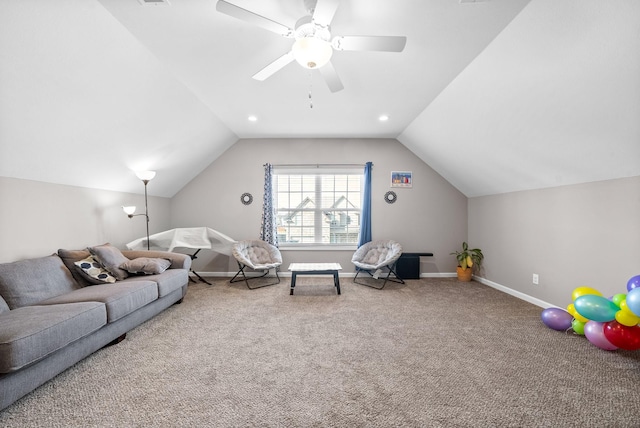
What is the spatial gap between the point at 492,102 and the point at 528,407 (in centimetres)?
266

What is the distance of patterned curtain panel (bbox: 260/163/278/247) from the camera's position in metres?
5.05

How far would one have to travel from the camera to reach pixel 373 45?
1.94m

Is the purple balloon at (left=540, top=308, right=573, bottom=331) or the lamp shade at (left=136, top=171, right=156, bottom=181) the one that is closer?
the purple balloon at (left=540, top=308, right=573, bottom=331)

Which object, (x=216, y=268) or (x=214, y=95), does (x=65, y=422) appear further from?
(x=216, y=268)

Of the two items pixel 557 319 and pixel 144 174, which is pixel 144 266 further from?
pixel 557 319

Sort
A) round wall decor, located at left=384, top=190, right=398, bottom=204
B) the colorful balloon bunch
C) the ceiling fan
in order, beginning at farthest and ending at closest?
round wall decor, located at left=384, top=190, right=398, bottom=204 < the colorful balloon bunch < the ceiling fan

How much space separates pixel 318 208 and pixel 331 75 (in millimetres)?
3231

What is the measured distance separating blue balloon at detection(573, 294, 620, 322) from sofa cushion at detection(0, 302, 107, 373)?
3.79 metres

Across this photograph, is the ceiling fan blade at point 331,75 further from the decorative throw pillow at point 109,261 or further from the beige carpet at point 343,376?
the decorative throw pillow at point 109,261

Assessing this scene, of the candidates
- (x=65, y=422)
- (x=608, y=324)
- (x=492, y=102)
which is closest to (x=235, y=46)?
(x=492, y=102)

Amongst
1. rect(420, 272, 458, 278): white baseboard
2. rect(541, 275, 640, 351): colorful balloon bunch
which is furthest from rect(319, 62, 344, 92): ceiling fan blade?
rect(420, 272, 458, 278): white baseboard

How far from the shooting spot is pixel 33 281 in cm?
236

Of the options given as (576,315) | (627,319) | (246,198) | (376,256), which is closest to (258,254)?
(246,198)

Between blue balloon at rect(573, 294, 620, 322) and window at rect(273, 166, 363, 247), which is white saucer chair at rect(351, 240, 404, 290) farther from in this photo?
blue balloon at rect(573, 294, 620, 322)
